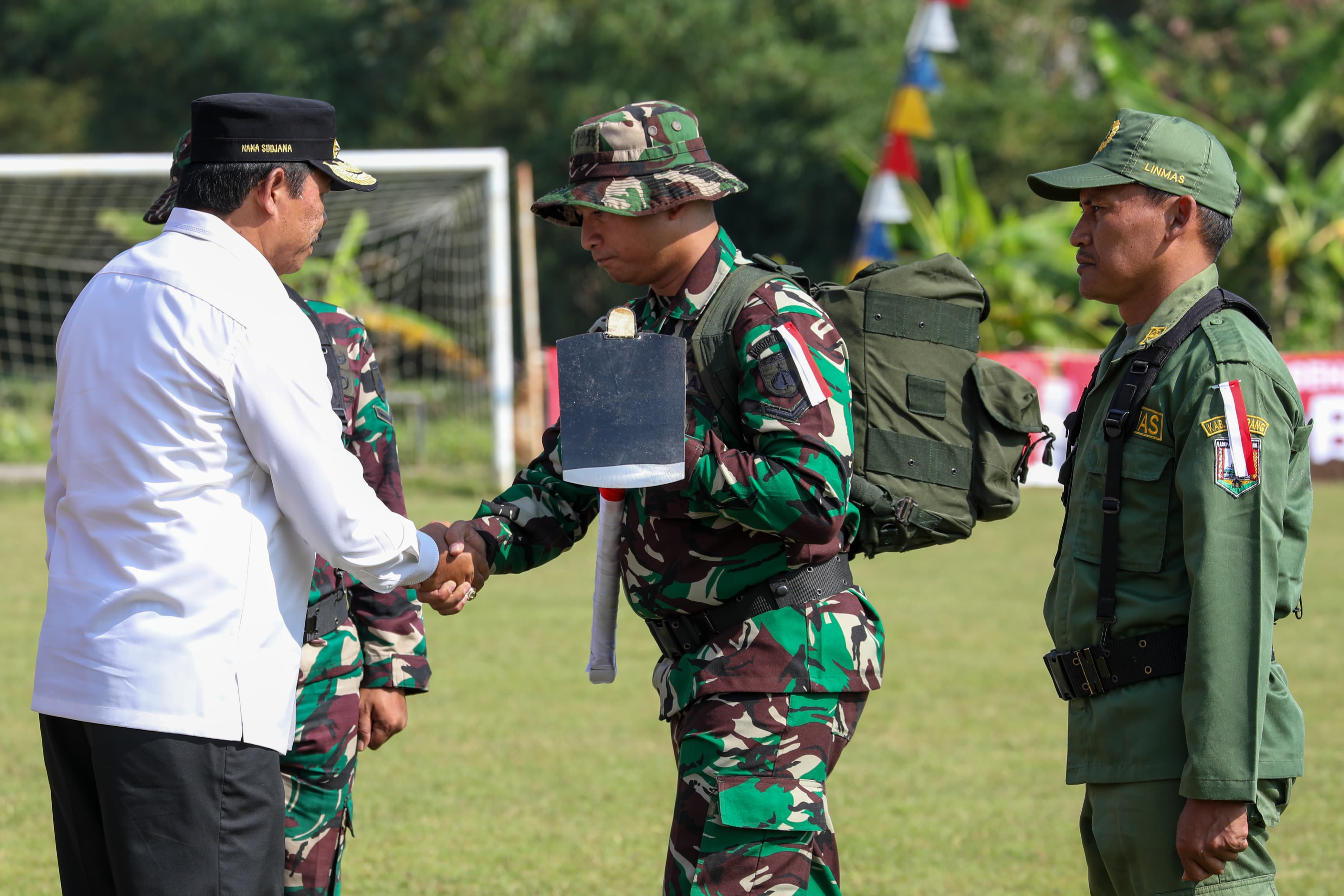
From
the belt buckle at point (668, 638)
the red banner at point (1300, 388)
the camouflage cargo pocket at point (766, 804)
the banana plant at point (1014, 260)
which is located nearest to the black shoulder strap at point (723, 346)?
the belt buckle at point (668, 638)

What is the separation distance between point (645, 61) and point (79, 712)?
27200 mm

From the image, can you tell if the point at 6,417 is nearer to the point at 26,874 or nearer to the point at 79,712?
the point at 26,874

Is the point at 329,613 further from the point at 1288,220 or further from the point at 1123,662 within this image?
the point at 1288,220

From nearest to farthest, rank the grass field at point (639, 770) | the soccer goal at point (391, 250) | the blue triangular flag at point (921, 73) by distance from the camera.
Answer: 1. the grass field at point (639, 770)
2. the soccer goal at point (391, 250)
3. the blue triangular flag at point (921, 73)

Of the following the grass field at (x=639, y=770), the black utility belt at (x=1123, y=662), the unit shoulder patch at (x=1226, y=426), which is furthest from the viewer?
the grass field at (x=639, y=770)

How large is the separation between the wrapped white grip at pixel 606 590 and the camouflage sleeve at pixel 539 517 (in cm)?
20

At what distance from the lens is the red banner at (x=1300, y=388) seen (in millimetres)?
15531

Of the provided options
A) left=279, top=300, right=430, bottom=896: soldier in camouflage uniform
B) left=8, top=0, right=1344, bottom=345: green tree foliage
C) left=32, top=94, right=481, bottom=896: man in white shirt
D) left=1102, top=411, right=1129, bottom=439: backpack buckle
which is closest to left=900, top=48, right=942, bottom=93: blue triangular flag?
left=8, top=0, right=1344, bottom=345: green tree foliage

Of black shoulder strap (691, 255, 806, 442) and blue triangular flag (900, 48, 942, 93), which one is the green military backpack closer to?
black shoulder strap (691, 255, 806, 442)

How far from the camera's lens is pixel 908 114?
55.6 feet

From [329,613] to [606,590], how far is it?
0.69 m

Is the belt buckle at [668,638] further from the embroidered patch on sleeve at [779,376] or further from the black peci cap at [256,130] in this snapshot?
the black peci cap at [256,130]

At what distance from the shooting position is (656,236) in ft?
10.3

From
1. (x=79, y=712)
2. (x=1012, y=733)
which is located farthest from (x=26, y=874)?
(x=1012, y=733)
